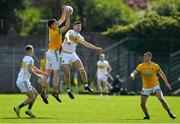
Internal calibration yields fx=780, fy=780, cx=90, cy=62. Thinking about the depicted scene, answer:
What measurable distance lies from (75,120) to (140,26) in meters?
31.4

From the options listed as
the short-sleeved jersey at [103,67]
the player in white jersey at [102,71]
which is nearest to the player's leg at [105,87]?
the player in white jersey at [102,71]

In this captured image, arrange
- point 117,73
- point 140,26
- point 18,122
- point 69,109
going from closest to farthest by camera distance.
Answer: point 18,122, point 69,109, point 117,73, point 140,26

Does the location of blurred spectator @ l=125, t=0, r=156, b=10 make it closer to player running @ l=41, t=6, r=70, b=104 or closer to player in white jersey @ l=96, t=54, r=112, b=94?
player in white jersey @ l=96, t=54, r=112, b=94

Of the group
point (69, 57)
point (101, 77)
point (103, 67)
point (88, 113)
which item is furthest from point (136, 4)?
point (69, 57)

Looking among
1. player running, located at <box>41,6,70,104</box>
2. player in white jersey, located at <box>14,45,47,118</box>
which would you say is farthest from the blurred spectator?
player in white jersey, located at <box>14,45,47,118</box>

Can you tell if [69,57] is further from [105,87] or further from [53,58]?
[105,87]

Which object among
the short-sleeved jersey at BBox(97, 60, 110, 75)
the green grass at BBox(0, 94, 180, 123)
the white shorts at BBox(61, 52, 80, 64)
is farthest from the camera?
the short-sleeved jersey at BBox(97, 60, 110, 75)

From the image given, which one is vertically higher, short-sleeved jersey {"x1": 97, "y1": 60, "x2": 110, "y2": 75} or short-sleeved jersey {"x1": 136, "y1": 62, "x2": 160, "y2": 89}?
short-sleeved jersey {"x1": 136, "y1": 62, "x2": 160, "y2": 89}

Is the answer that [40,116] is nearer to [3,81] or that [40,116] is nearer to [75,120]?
[75,120]

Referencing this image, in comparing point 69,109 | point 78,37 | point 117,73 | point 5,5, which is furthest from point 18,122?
point 5,5

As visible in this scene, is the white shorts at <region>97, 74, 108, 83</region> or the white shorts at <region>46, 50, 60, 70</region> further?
the white shorts at <region>97, 74, 108, 83</region>

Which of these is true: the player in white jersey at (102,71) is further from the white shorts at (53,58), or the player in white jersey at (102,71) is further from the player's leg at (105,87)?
the white shorts at (53,58)

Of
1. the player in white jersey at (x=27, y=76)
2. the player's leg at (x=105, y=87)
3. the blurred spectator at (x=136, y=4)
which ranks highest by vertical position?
the blurred spectator at (x=136, y=4)

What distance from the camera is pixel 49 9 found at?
239 ft
